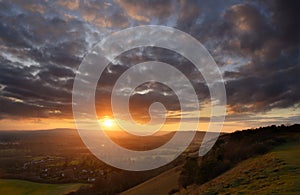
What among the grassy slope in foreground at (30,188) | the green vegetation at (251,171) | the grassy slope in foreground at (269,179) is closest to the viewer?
the grassy slope in foreground at (269,179)

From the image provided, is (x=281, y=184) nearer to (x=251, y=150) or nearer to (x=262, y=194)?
(x=262, y=194)

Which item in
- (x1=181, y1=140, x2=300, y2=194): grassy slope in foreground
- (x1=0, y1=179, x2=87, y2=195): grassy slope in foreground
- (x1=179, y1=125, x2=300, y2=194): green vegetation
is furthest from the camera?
(x1=0, y1=179, x2=87, y2=195): grassy slope in foreground

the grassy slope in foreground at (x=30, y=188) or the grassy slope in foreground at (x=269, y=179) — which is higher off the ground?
the grassy slope in foreground at (x=269, y=179)

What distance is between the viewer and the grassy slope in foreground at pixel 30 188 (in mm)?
76875

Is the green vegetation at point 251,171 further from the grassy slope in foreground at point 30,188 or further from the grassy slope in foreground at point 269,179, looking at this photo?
the grassy slope in foreground at point 30,188

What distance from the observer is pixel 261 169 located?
949 inches

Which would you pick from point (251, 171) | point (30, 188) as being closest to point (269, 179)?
point (251, 171)

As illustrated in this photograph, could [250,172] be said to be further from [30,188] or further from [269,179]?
[30,188]

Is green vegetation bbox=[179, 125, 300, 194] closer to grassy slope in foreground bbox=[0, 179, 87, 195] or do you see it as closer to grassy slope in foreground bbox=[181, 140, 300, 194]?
grassy slope in foreground bbox=[181, 140, 300, 194]

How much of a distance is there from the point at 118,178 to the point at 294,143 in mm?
48829

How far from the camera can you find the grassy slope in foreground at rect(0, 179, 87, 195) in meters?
76.9

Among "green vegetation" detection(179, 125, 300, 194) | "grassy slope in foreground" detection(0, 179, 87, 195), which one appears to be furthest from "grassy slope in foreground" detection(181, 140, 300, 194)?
"grassy slope in foreground" detection(0, 179, 87, 195)

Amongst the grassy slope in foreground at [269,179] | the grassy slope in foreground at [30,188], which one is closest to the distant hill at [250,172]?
the grassy slope in foreground at [269,179]

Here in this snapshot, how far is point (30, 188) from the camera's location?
269ft
